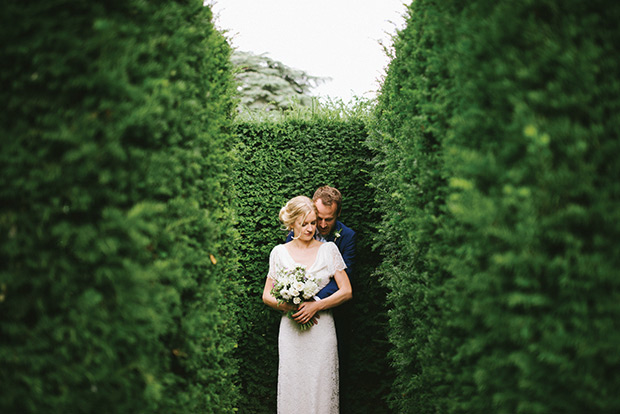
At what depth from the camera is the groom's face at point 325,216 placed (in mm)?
5223

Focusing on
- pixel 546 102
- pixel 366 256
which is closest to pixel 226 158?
pixel 546 102

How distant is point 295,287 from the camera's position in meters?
4.24

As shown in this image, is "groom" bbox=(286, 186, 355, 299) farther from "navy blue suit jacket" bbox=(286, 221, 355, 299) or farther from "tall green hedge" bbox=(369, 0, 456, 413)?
"tall green hedge" bbox=(369, 0, 456, 413)

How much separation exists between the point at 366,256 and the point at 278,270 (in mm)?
1881

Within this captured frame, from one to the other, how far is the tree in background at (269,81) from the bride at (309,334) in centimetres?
1332

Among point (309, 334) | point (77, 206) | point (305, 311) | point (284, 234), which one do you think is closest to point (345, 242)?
point (284, 234)

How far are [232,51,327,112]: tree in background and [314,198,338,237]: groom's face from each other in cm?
1271

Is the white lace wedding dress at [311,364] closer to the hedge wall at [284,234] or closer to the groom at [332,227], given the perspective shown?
the groom at [332,227]

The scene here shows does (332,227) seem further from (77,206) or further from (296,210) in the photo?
(77,206)

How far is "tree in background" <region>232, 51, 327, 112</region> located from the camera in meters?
17.3

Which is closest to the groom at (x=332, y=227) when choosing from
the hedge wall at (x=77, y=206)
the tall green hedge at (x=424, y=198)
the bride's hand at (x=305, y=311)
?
the bride's hand at (x=305, y=311)

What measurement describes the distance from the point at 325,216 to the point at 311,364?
6.38 ft

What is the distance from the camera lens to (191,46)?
257 centimetres

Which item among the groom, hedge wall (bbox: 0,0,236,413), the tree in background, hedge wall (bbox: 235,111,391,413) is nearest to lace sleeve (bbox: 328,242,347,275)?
the groom
